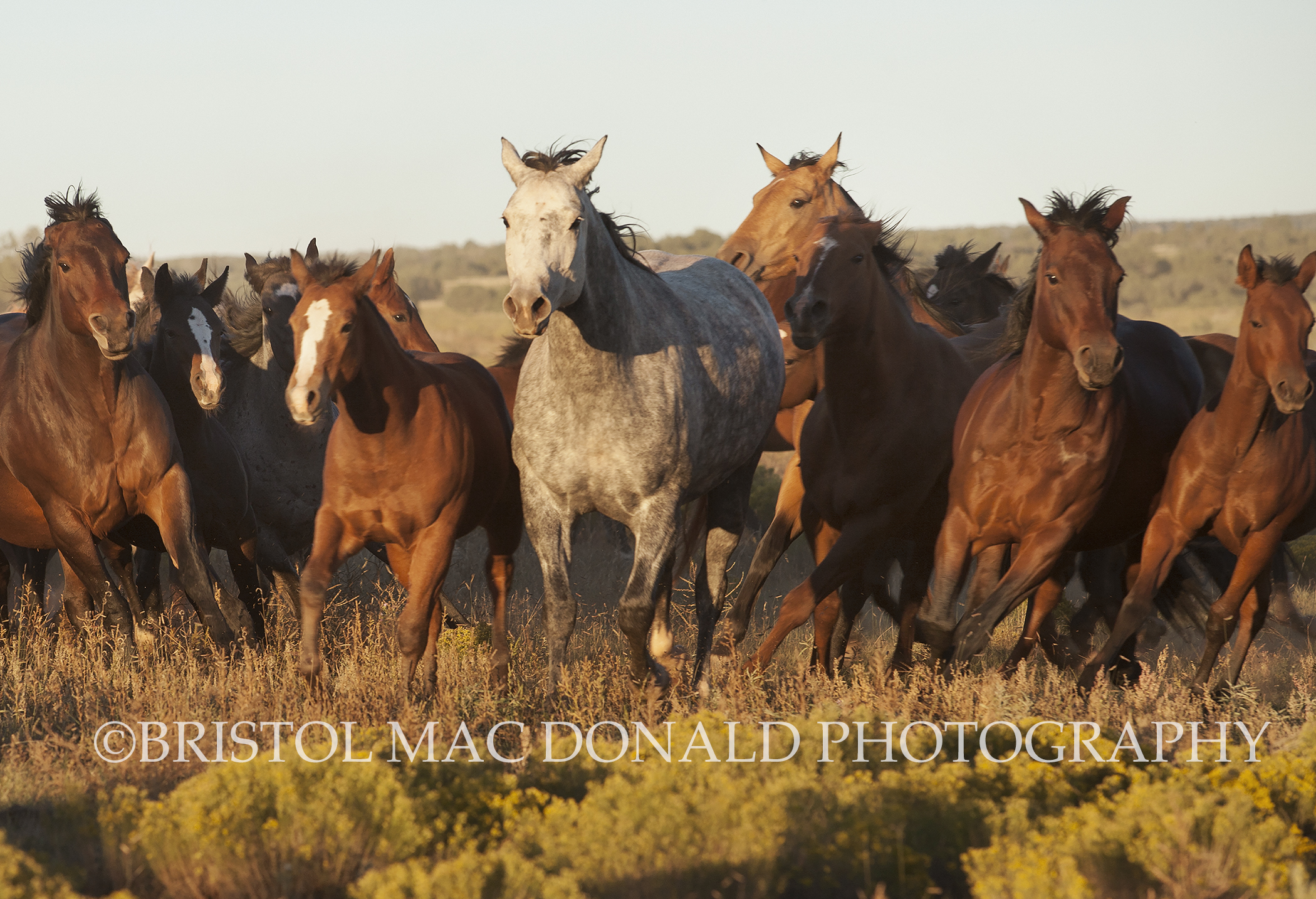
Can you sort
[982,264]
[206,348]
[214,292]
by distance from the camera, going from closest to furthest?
[206,348] → [214,292] → [982,264]

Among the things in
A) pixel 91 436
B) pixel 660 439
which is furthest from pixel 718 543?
pixel 91 436

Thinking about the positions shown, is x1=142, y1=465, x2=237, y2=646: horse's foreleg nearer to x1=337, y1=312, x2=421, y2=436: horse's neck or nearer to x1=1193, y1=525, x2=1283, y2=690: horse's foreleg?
x1=337, y1=312, x2=421, y2=436: horse's neck

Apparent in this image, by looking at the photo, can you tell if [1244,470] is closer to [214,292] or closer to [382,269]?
[382,269]

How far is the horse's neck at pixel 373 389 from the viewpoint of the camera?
555 centimetres

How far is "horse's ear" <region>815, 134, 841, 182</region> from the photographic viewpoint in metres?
9.23

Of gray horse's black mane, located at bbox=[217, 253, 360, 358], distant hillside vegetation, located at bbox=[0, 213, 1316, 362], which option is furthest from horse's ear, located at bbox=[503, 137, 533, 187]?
distant hillside vegetation, located at bbox=[0, 213, 1316, 362]

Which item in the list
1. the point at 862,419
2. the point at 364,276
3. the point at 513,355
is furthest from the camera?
the point at 513,355

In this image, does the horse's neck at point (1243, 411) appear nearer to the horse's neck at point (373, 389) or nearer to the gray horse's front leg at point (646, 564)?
the gray horse's front leg at point (646, 564)

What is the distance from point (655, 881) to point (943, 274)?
7.49 m

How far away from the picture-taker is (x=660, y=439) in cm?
557

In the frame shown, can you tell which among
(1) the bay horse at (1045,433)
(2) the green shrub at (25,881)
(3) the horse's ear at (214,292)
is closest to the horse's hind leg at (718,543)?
(1) the bay horse at (1045,433)

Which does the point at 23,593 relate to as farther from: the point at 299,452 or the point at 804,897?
the point at 804,897

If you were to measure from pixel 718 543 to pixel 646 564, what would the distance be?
1.43m

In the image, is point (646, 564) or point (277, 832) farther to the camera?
point (646, 564)
